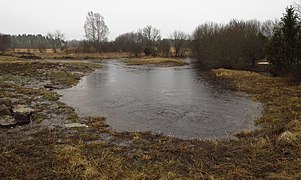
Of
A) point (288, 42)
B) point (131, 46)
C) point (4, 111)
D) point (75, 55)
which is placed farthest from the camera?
point (131, 46)

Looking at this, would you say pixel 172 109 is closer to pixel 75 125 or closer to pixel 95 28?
pixel 75 125

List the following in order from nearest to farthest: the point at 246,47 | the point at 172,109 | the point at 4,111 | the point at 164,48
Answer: the point at 4,111
the point at 172,109
the point at 246,47
the point at 164,48

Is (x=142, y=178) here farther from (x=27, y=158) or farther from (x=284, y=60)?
(x=284, y=60)

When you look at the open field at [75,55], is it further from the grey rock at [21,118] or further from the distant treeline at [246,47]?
the grey rock at [21,118]

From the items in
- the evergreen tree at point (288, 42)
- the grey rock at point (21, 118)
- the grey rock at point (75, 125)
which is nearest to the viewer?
the grey rock at point (75, 125)

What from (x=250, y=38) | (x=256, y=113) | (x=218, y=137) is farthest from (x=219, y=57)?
(x=218, y=137)

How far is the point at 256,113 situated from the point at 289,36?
55.6ft

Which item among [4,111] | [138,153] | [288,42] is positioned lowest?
[138,153]

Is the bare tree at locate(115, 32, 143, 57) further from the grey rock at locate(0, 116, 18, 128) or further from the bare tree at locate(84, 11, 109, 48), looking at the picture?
the grey rock at locate(0, 116, 18, 128)

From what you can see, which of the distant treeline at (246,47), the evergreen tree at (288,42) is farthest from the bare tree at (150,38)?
the evergreen tree at (288,42)

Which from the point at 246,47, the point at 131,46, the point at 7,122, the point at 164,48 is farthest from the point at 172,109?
the point at 131,46

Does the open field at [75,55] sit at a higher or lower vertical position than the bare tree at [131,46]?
lower

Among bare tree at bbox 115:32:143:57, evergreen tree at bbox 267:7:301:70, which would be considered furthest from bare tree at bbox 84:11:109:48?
evergreen tree at bbox 267:7:301:70

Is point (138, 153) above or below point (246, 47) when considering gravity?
below
